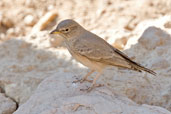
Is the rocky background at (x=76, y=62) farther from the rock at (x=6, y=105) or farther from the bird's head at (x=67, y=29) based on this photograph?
the bird's head at (x=67, y=29)

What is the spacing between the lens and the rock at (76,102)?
4.69 m

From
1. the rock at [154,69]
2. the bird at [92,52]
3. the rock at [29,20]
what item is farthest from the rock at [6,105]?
the rock at [29,20]

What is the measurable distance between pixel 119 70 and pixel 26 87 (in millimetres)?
2033

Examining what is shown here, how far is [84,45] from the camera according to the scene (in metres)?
5.65

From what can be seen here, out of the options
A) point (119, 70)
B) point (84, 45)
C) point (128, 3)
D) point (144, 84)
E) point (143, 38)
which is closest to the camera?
point (84, 45)

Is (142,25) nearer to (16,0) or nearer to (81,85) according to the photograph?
(81,85)

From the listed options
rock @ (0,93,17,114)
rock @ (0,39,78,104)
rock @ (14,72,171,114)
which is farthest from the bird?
rock @ (0,93,17,114)

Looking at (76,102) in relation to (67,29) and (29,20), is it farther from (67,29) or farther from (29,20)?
(29,20)

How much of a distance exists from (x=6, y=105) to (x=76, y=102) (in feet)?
6.59

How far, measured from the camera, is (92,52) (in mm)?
5602

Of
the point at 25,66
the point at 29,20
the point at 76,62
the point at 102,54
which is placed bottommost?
the point at 102,54

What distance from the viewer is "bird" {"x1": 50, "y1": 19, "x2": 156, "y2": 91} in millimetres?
5594

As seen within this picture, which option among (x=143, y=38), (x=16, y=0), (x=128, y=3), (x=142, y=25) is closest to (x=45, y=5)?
(x=16, y=0)

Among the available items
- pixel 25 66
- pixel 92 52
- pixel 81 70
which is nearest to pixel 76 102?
pixel 92 52
